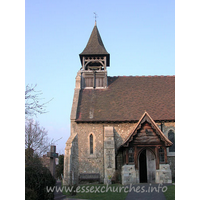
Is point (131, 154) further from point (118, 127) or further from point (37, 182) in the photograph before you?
point (37, 182)

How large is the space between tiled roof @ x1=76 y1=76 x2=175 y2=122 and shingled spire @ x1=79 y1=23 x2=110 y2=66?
2.74 m

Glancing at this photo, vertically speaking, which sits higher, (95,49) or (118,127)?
(95,49)

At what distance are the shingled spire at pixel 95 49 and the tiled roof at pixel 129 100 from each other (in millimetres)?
2743

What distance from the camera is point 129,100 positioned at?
23734 mm

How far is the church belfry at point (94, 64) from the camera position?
83.9ft

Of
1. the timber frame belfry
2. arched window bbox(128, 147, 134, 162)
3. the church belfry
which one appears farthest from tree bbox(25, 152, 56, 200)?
the church belfry

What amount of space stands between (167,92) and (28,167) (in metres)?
17.9

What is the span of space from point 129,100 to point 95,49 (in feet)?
23.7

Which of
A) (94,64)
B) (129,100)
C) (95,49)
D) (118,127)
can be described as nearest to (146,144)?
(118,127)

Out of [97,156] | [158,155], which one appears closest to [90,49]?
[97,156]

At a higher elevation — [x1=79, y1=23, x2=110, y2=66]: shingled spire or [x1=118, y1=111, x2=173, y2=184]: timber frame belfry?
[x1=79, y1=23, x2=110, y2=66]: shingled spire

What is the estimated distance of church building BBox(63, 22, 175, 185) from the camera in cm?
1839

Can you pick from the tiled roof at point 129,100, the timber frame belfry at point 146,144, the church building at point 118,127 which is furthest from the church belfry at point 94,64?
the timber frame belfry at point 146,144

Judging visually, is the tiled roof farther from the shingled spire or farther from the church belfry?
the shingled spire
